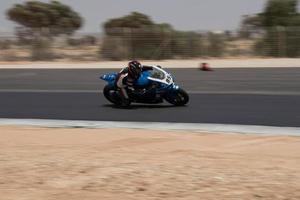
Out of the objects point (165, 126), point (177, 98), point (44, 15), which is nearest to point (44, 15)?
point (44, 15)

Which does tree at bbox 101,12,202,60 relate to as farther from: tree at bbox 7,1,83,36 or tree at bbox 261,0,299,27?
tree at bbox 7,1,83,36

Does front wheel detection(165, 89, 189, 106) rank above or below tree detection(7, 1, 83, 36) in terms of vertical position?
below

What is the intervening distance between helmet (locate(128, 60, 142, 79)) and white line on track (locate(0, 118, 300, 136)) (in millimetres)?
2291

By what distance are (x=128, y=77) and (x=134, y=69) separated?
358 millimetres

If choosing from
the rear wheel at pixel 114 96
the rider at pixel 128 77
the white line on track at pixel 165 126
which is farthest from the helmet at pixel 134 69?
the white line on track at pixel 165 126

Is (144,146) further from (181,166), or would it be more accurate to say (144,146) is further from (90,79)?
(90,79)

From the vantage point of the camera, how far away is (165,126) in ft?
45.4

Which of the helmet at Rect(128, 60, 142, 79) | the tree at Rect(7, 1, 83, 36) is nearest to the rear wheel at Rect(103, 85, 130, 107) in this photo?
the helmet at Rect(128, 60, 142, 79)

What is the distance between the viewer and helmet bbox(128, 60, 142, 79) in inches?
650

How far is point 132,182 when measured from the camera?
8172 millimetres

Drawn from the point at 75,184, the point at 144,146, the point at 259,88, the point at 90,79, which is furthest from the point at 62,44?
the point at 75,184

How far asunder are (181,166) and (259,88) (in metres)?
13.7

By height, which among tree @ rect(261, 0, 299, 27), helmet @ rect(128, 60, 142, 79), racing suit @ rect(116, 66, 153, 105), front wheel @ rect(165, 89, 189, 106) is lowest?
front wheel @ rect(165, 89, 189, 106)

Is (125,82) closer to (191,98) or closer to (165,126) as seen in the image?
(191,98)
